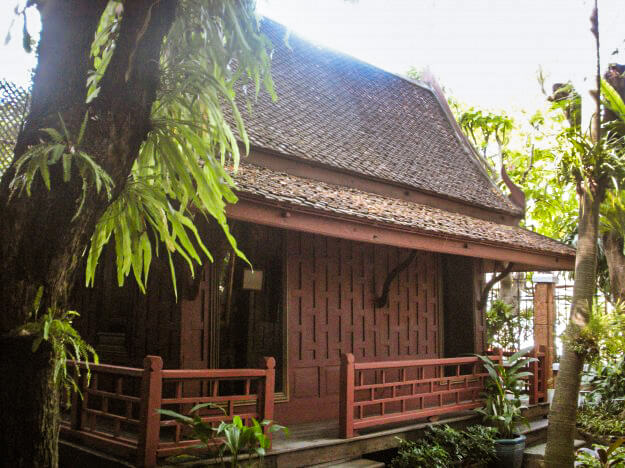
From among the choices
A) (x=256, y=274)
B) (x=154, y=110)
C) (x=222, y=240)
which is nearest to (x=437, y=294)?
(x=256, y=274)

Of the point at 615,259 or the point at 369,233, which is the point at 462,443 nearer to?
the point at 369,233

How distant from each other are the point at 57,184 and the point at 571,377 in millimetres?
5077

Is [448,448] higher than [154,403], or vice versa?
[154,403]

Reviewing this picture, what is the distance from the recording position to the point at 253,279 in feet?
24.4

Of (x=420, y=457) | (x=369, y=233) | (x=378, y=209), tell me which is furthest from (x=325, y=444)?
(x=378, y=209)

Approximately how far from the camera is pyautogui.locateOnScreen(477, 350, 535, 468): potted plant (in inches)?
296

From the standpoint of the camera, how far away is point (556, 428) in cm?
605

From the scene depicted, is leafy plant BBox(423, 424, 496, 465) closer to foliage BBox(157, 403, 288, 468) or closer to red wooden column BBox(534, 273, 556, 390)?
foliage BBox(157, 403, 288, 468)

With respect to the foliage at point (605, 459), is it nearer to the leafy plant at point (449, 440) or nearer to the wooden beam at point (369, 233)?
the leafy plant at point (449, 440)

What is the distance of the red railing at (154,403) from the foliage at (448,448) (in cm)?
173

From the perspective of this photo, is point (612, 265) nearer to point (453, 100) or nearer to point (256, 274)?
point (256, 274)

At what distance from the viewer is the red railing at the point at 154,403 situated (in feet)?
16.5

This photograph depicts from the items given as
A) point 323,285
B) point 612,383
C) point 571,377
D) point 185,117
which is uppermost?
point 185,117

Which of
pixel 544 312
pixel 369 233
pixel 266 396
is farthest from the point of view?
pixel 544 312
